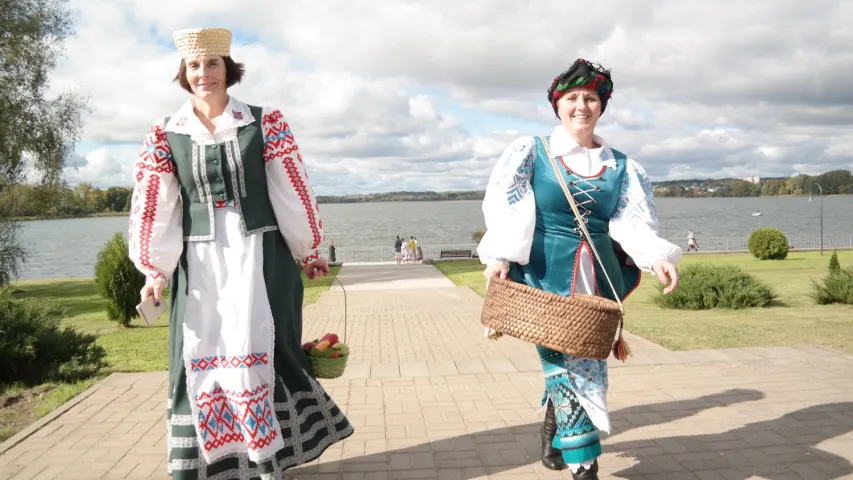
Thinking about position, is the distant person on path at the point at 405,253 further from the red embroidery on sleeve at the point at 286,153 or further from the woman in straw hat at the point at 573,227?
the red embroidery on sleeve at the point at 286,153

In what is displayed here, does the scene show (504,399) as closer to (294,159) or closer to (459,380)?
(459,380)

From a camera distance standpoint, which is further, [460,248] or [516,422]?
[460,248]

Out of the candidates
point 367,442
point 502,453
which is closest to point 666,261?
point 502,453

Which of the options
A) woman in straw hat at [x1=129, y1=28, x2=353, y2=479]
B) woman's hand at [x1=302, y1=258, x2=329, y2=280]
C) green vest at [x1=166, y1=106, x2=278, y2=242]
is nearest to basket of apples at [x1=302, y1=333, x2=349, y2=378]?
woman in straw hat at [x1=129, y1=28, x2=353, y2=479]

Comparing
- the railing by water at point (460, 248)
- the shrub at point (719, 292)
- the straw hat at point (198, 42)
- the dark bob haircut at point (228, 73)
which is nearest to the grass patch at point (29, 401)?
the dark bob haircut at point (228, 73)

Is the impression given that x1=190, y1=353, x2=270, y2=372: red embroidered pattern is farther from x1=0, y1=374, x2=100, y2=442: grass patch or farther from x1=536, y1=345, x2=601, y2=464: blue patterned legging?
x1=0, y1=374, x2=100, y2=442: grass patch

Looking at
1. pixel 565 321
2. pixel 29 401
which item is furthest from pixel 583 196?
pixel 29 401

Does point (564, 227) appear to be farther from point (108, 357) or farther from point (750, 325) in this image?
point (108, 357)

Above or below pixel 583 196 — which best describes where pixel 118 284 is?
below

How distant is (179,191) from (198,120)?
1.12ft

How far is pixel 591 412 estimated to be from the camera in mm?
3420

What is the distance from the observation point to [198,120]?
10.5 feet

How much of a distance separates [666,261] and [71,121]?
2480 centimetres

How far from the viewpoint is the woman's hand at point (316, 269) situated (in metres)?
3.46
